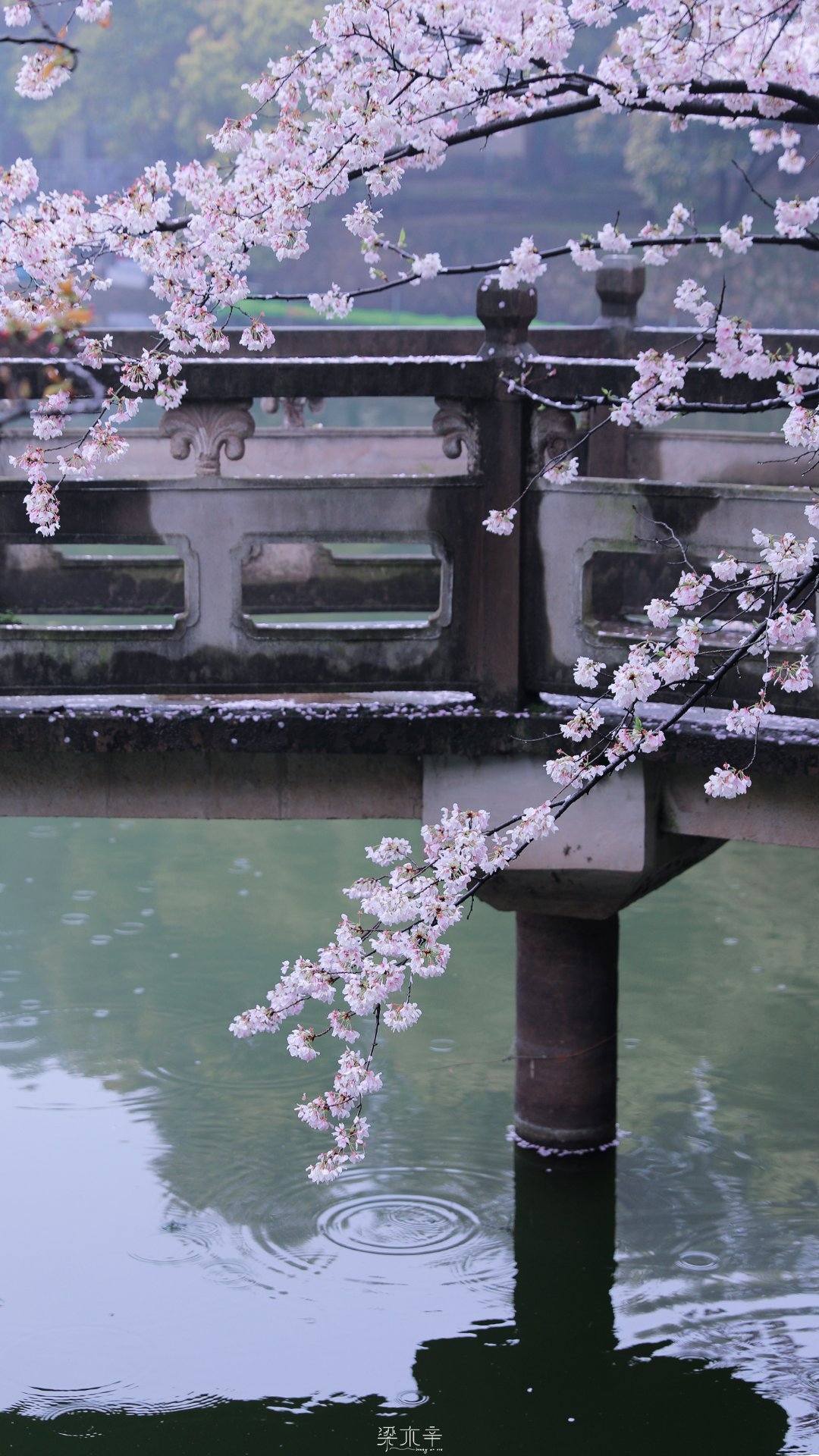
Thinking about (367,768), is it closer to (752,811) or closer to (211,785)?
(211,785)

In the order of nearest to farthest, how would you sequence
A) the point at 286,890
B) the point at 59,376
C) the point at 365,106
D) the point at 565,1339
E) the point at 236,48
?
1. the point at 365,106
2. the point at 59,376
3. the point at 565,1339
4. the point at 286,890
5. the point at 236,48

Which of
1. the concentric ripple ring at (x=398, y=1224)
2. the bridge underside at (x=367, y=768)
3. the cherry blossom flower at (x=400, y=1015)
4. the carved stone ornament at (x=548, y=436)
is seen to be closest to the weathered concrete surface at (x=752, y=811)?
the bridge underside at (x=367, y=768)

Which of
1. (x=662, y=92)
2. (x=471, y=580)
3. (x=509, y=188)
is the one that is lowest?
(x=471, y=580)

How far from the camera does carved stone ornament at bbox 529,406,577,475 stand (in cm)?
595

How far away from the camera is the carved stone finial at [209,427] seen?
19.4 feet

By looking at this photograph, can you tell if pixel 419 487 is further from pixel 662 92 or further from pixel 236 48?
pixel 236 48

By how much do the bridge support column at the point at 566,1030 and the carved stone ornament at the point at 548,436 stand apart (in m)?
1.87

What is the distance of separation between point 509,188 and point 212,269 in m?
54.2

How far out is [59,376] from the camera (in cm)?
598

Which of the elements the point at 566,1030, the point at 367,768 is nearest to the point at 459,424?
the point at 367,768

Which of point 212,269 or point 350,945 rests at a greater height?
point 212,269

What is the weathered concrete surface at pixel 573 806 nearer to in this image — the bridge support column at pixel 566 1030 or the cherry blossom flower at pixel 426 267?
the bridge support column at pixel 566 1030

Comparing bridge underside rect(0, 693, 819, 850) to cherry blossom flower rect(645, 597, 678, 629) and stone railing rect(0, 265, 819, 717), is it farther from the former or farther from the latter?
cherry blossom flower rect(645, 597, 678, 629)

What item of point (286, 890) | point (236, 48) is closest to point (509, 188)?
point (236, 48)
